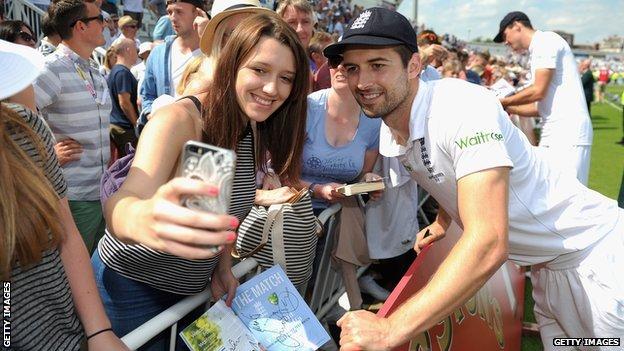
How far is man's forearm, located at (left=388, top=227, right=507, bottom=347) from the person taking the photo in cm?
151

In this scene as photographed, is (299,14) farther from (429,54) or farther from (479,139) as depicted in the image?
(479,139)

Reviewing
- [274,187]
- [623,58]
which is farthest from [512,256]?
[623,58]

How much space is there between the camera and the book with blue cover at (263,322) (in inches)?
67.9

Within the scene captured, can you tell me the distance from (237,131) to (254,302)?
0.66 meters

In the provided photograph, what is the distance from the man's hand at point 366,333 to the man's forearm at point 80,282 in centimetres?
74

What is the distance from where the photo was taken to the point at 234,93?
74.0 inches

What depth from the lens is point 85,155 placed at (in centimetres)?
337

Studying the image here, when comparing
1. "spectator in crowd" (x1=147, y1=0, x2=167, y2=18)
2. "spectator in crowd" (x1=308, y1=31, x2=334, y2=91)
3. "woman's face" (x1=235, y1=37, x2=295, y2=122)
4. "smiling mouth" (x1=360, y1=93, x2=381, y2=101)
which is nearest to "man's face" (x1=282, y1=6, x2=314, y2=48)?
"spectator in crowd" (x1=308, y1=31, x2=334, y2=91)

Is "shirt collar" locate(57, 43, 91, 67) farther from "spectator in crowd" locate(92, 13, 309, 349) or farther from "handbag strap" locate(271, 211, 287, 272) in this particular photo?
"handbag strap" locate(271, 211, 287, 272)

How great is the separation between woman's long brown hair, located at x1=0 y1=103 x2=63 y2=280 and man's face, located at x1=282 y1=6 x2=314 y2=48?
132 inches

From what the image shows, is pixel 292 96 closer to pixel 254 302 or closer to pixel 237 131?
pixel 237 131

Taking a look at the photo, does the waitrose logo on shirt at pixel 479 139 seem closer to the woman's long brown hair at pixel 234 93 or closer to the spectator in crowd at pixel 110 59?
the woman's long brown hair at pixel 234 93

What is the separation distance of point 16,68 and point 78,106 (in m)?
2.34

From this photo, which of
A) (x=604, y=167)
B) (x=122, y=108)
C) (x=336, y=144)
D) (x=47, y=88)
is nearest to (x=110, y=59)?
(x=122, y=108)
